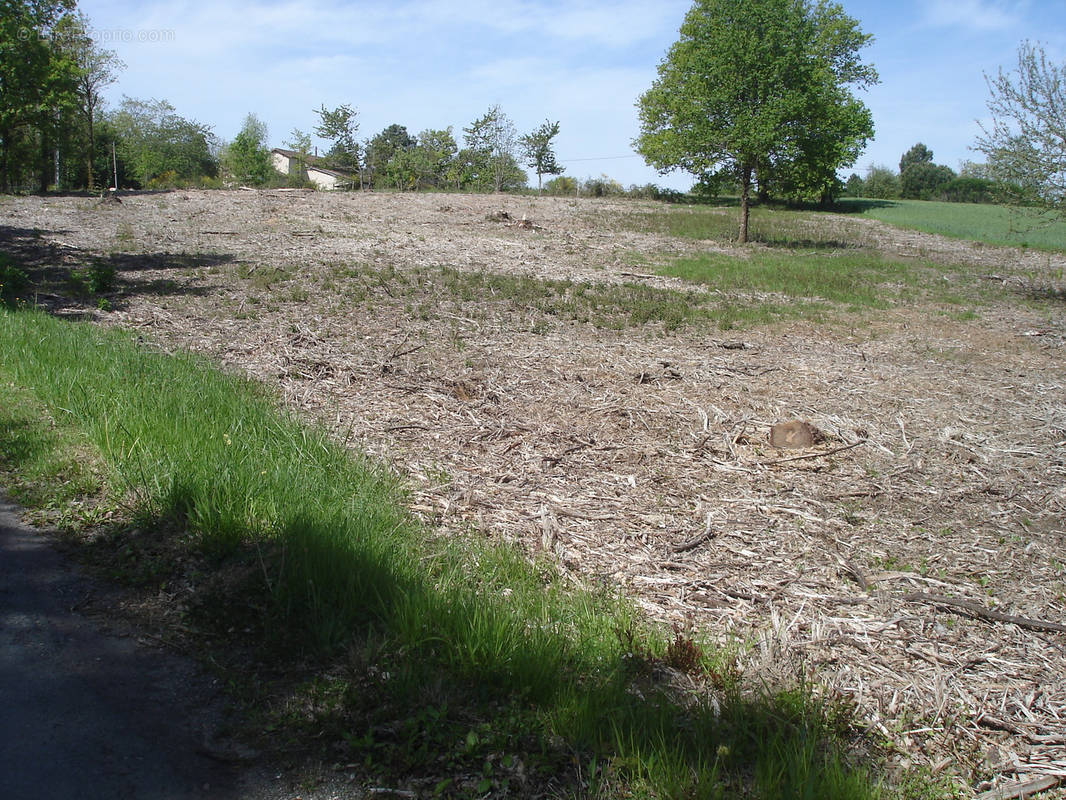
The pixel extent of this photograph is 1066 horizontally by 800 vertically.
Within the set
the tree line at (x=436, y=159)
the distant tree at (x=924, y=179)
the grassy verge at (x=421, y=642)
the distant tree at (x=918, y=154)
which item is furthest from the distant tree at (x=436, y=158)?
the distant tree at (x=918, y=154)

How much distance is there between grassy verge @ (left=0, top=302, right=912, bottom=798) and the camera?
8.86ft

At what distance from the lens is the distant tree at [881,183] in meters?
71.6

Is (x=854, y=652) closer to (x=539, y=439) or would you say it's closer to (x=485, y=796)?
(x=485, y=796)

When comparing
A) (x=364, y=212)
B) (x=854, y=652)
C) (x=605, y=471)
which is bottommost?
(x=854, y=652)

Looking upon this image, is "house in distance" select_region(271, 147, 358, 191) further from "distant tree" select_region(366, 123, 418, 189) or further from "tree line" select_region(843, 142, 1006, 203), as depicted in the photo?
"tree line" select_region(843, 142, 1006, 203)

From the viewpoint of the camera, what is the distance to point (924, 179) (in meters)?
81.1

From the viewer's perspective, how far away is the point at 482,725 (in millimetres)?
2863

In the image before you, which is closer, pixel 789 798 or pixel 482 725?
pixel 789 798

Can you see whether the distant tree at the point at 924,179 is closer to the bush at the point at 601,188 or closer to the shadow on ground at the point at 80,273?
the bush at the point at 601,188

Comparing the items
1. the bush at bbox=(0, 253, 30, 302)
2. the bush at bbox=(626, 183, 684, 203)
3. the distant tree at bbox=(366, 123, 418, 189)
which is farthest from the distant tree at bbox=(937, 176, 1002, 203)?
the bush at bbox=(0, 253, 30, 302)

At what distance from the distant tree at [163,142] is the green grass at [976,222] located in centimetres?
5040

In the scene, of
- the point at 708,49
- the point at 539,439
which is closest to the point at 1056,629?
the point at 539,439

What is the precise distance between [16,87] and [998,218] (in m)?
46.5

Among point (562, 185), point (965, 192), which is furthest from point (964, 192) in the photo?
point (562, 185)
